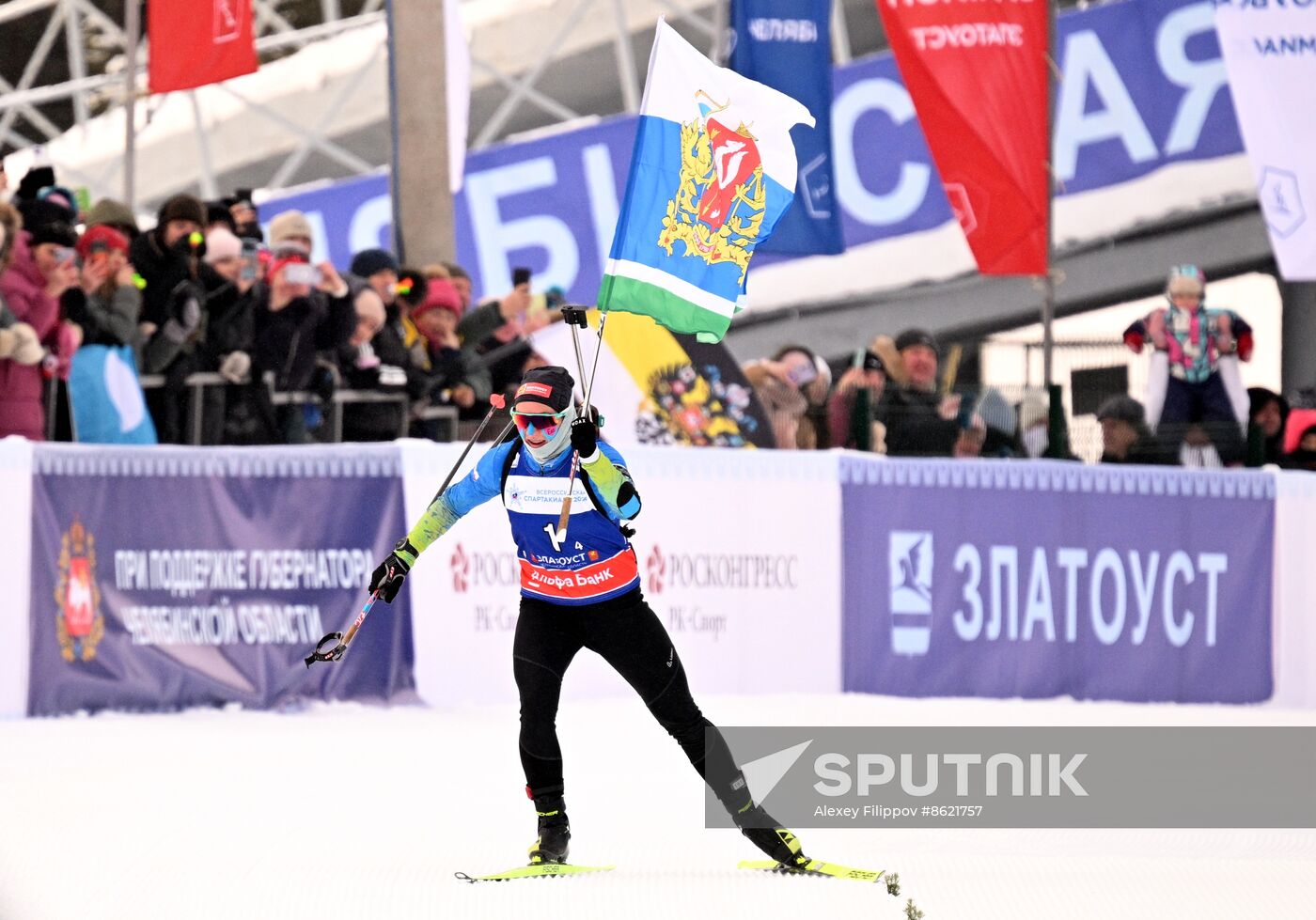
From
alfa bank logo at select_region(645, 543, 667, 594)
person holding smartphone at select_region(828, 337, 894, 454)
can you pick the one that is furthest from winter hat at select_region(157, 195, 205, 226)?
person holding smartphone at select_region(828, 337, 894, 454)

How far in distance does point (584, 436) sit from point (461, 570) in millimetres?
5039

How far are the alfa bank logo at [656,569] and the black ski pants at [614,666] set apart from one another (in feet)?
16.0

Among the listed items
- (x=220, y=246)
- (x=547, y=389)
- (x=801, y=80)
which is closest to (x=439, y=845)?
(x=547, y=389)

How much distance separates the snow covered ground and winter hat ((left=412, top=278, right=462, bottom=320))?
9.96 feet

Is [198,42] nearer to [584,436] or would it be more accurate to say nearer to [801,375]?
[801,375]

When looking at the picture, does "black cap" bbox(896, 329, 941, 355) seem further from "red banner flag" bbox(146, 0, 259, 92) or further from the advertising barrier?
"red banner flag" bbox(146, 0, 259, 92)

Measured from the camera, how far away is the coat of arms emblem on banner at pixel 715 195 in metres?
8.67

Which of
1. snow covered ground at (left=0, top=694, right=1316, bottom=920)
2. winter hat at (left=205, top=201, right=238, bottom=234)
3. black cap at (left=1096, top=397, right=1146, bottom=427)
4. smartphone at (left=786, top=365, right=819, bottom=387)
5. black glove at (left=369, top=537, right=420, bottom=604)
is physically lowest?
snow covered ground at (left=0, top=694, right=1316, bottom=920)

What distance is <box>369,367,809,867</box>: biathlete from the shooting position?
7.43m

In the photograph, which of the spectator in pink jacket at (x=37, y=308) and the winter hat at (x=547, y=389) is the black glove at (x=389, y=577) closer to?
the winter hat at (x=547, y=389)

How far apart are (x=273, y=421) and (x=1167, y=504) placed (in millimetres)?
5520

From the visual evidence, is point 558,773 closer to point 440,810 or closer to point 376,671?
point 440,810

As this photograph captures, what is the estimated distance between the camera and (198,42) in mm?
14375

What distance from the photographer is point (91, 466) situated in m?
11.4
